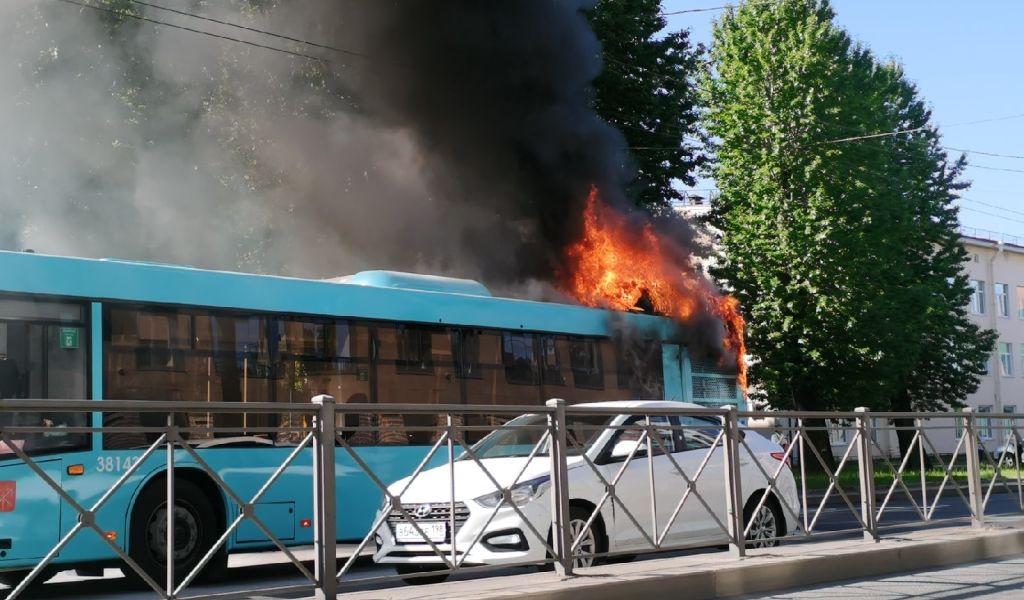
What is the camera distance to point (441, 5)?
2491 centimetres

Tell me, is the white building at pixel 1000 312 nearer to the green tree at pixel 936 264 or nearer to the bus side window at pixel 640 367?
the green tree at pixel 936 264

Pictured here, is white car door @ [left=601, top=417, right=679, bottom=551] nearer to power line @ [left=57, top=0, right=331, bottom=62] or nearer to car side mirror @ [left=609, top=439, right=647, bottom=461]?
car side mirror @ [left=609, top=439, right=647, bottom=461]

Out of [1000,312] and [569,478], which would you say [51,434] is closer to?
[569,478]

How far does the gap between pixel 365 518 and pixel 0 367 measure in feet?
11.2

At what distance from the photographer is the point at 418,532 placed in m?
7.64

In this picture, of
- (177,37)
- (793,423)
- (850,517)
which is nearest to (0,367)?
(793,423)

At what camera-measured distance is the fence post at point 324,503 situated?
23.4ft

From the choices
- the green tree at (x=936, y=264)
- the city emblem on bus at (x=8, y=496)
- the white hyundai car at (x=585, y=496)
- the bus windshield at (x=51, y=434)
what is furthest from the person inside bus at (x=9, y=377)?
the green tree at (x=936, y=264)

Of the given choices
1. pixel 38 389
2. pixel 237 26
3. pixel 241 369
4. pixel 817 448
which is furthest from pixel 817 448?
pixel 237 26

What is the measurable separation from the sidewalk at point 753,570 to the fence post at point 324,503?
292mm

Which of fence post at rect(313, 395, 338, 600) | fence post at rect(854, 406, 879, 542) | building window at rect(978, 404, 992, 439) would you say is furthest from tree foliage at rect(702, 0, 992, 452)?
fence post at rect(313, 395, 338, 600)

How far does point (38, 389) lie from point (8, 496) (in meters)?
1.27

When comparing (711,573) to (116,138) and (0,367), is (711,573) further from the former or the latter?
(116,138)

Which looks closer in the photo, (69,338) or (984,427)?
(69,338)
